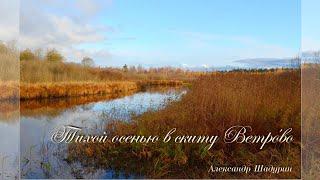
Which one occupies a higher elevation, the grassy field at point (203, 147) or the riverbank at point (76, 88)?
the riverbank at point (76, 88)

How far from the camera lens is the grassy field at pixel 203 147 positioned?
5477 millimetres

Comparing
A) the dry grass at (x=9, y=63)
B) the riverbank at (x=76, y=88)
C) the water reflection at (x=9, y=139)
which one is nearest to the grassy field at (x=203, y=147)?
the riverbank at (x=76, y=88)

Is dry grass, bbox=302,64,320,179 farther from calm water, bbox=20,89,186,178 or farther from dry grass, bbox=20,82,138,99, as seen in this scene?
dry grass, bbox=20,82,138,99

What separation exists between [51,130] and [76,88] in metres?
0.43

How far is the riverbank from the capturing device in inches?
216

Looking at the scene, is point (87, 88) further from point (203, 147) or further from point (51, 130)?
point (203, 147)

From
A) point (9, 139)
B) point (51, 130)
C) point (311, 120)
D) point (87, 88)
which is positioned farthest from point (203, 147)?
point (9, 139)

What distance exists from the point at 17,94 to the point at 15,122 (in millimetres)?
252

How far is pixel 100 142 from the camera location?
550 cm

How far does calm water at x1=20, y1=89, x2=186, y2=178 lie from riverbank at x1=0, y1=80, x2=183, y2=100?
0.12 m

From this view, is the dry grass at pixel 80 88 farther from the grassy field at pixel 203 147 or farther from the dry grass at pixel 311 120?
the dry grass at pixel 311 120

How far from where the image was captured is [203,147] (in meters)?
5.46

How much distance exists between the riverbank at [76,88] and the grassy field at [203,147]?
0.27 m

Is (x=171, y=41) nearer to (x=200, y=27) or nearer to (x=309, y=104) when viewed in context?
(x=200, y=27)
